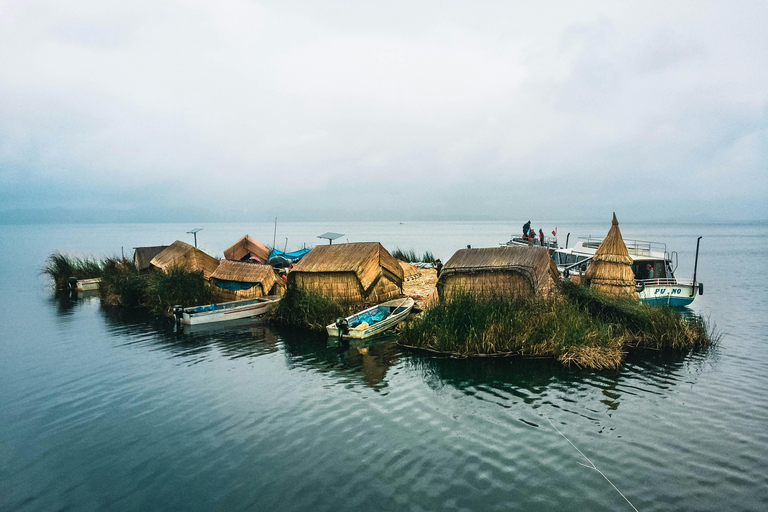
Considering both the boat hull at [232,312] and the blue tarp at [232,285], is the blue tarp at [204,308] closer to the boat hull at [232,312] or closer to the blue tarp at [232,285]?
the boat hull at [232,312]

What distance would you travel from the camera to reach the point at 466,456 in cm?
1045

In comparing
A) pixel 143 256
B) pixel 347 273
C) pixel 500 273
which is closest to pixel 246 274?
pixel 347 273

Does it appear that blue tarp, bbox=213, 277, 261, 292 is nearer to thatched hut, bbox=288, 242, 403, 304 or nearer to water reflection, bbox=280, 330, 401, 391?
thatched hut, bbox=288, 242, 403, 304

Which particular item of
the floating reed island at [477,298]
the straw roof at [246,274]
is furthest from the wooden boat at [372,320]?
the straw roof at [246,274]

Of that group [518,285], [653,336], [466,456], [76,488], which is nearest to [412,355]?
[518,285]

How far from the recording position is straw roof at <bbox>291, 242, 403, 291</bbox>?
82.2 feet

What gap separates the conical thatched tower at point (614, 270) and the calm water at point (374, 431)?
175 inches

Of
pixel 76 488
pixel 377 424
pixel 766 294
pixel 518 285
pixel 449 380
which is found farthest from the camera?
pixel 766 294

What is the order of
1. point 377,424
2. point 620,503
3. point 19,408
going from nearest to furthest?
point 620,503
point 377,424
point 19,408

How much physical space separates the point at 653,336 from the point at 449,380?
347 inches

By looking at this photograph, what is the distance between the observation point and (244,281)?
95.8 feet

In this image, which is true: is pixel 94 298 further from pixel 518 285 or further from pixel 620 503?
pixel 620 503

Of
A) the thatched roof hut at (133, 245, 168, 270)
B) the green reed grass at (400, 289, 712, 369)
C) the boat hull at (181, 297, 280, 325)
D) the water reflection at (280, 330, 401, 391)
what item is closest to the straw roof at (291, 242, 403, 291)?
the boat hull at (181, 297, 280, 325)

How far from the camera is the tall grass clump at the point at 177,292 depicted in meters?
28.8
